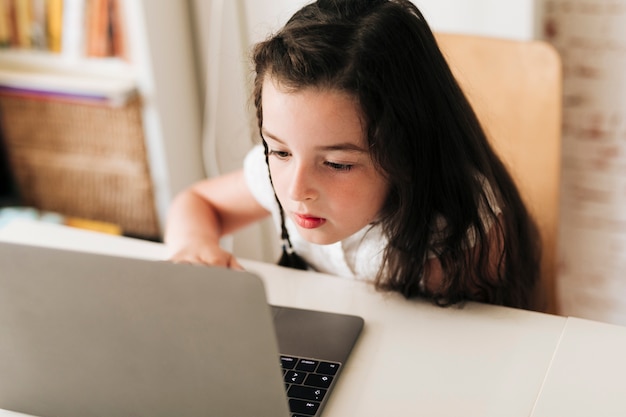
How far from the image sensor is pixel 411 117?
0.98 metres

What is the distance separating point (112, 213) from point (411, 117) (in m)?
1.25

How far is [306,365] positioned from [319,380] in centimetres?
3

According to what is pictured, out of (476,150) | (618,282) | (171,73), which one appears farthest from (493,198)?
(171,73)

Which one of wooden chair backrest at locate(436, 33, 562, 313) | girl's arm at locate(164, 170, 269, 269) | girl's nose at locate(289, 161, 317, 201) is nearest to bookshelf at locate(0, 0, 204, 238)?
girl's arm at locate(164, 170, 269, 269)

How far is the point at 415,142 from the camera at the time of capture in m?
1.00

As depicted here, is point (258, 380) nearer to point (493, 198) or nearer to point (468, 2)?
point (493, 198)

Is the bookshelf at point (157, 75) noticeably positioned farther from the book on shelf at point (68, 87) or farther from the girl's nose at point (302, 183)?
the girl's nose at point (302, 183)

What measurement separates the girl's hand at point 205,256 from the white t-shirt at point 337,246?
0.36ft

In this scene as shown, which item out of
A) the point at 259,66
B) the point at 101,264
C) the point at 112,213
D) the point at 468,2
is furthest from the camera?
the point at 112,213

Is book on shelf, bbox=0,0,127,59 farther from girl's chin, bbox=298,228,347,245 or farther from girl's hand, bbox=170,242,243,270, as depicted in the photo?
girl's chin, bbox=298,228,347,245

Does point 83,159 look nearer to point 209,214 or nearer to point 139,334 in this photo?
point 209,214

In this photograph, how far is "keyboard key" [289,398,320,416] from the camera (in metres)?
A: 0.92

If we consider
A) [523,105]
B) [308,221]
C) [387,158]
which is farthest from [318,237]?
[523,105]

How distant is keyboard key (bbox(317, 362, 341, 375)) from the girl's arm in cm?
29
